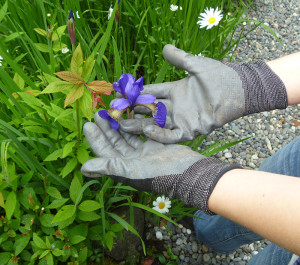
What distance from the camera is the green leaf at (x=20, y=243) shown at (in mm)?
1190

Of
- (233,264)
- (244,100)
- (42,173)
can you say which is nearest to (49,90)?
(42,173)

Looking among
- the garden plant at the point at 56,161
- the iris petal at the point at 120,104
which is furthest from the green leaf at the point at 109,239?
the iris petal at the point at 120,104

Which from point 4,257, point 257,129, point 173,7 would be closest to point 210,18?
point 173,7

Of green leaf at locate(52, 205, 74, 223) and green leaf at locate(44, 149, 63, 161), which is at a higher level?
green leaf at locate(44, 149, 63, 161)

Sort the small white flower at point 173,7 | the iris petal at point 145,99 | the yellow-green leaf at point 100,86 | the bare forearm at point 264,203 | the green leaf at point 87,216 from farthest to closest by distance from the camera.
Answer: the small white flower at point 173,7 < the green leaf at point 87,216 < the iris petal at point 145,99 < the yellow-green leaf at point 100,86 < the bare forearm at point 264,203

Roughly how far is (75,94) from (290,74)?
85 centimetres

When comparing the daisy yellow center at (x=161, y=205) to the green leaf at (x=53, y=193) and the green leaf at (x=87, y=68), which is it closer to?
the green leaf at (x=53, y=193)

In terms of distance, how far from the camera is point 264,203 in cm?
86

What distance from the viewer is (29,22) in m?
1.73

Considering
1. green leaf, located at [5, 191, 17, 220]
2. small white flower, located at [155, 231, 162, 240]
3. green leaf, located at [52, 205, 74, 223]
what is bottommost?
small white flower, located at [155, 231, 162, 240]

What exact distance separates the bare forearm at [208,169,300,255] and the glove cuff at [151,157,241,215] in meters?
0.02

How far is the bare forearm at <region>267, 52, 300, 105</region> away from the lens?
4.18 ft

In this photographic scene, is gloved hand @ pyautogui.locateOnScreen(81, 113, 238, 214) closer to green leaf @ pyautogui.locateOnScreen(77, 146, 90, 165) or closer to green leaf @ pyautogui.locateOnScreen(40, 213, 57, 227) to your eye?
green leaf @ pyautogui.locateOnScreen(77, 146, 90, 165)

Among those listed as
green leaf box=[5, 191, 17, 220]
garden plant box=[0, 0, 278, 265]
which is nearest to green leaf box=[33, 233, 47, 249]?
garden plant box=[0, 0, 278, 265]
